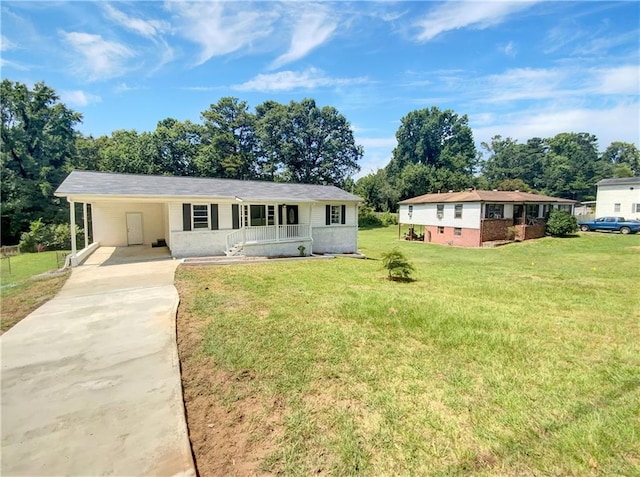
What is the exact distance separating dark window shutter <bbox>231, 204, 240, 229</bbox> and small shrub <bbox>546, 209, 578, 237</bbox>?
2530 cm

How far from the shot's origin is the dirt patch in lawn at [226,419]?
276cm

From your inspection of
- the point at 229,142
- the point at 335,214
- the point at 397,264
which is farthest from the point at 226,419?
the point at 229,142

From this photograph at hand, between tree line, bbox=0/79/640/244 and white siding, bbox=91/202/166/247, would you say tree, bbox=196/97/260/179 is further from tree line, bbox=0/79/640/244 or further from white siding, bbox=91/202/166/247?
white siding, bbox=91/202/166/247

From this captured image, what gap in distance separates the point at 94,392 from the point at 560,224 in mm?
30873

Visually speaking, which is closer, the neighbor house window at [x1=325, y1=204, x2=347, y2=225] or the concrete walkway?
the concrete walkway

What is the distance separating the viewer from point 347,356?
4.67m

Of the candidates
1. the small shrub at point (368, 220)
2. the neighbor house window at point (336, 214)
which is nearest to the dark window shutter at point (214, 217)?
the neighbor house window at point (336, 214)

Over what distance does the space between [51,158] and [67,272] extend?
77.9ft

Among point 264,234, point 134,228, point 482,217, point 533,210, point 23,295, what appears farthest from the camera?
point 533,210

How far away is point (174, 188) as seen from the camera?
1394 cm

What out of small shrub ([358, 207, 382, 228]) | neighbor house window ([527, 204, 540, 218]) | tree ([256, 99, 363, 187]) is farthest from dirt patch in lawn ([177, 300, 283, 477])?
tree ([256, 99, 363, 187])

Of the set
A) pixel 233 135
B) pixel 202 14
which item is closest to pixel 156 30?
pixel 202 14

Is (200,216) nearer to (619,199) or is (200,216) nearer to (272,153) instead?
(272,153)

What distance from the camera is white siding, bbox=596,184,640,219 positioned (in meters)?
29.8
